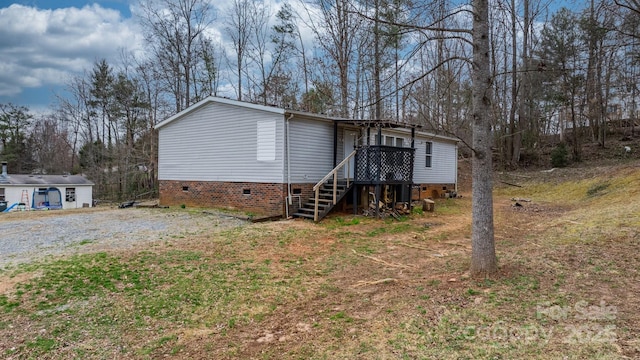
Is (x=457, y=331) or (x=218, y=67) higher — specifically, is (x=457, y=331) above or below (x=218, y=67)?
below

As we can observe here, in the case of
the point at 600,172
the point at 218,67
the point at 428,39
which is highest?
the point at 218,67

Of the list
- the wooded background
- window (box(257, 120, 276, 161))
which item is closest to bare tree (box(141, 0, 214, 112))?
the wooded background

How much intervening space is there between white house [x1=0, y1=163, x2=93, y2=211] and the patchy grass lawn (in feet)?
82.3

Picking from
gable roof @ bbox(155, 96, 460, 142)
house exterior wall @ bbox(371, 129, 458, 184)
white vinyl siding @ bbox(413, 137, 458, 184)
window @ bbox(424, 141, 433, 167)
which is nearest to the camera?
gable roof @ bbox(155, 96, 460, 142)

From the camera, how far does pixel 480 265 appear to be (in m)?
4.72

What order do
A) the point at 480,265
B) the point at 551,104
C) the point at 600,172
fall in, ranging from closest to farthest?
the point at 480,265
the point at 600,172
the point at 551,104

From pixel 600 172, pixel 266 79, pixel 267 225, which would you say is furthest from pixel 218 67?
pixel 600 172

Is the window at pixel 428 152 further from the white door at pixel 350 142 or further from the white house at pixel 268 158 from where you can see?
the white door at pixel 350 142

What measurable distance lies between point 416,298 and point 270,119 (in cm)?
835

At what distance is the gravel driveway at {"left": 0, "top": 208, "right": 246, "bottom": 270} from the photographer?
689 cm

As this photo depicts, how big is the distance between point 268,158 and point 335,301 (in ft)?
24.7

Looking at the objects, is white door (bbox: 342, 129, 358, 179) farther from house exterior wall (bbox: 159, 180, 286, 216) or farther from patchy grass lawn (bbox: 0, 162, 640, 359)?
patchy grass lawn (bbox: 0, 162, 640, 359)

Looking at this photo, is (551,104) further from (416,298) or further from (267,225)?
(416,298)

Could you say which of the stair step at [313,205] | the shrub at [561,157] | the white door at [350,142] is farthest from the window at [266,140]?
the shrub at [561,157]
